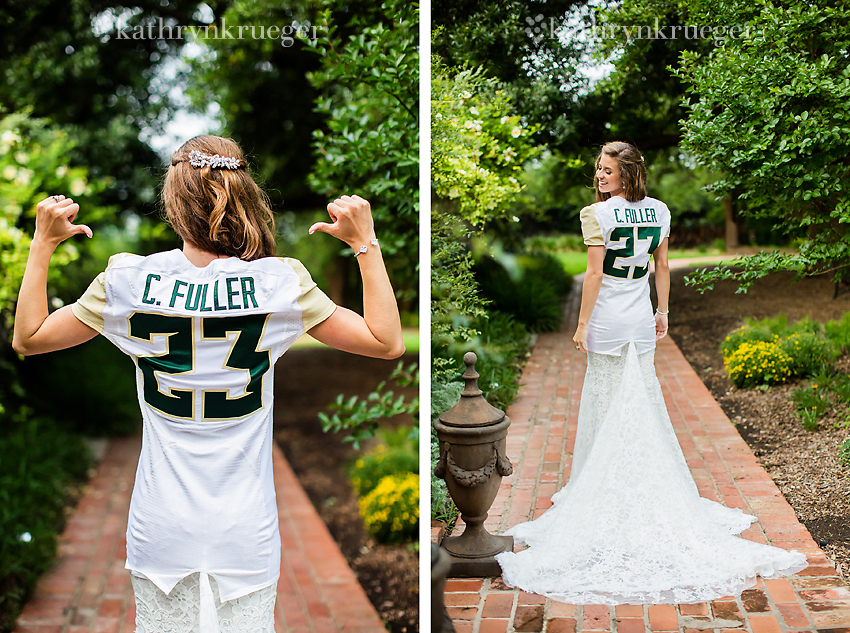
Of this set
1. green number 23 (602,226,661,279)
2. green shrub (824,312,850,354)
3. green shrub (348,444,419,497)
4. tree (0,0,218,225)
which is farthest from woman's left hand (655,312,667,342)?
tree (0,0,218,225)

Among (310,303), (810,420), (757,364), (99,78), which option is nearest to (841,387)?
(810,420)

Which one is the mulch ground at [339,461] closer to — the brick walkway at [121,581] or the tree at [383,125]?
the brick walkway at [121,581]

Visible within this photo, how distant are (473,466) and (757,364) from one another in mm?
1022

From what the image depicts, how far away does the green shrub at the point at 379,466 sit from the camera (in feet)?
14.2

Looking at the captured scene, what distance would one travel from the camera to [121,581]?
3.82 metres

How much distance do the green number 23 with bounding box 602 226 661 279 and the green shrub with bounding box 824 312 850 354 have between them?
2.03 feet

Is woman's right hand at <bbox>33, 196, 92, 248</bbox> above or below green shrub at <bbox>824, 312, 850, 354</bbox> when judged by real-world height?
above

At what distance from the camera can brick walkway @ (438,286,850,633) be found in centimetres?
185

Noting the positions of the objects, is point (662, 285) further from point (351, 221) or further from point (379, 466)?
point (379, 466)

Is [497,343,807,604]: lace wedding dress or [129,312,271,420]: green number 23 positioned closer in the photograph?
[129,312,271,420]: green number 23

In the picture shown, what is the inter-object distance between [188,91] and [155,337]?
2.86m

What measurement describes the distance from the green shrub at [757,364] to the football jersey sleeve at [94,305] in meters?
1.91

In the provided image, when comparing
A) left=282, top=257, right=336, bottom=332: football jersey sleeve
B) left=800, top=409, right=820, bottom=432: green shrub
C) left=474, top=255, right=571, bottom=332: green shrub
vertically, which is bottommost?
left=800, top=409, right=820, bottom=432: green shrub

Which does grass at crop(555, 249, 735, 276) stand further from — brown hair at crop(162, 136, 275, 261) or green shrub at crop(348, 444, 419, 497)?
green shrub at crop(348, 444, 419, 497)
